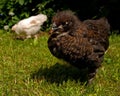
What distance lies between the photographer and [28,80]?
247 inches

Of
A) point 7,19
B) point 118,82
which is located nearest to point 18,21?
point 7,19

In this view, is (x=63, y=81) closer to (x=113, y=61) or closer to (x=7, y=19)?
(x=113, y=61)

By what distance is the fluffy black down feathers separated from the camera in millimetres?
5551

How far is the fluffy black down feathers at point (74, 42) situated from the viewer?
219 inches

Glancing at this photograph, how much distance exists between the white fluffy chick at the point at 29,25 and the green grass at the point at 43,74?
2.47 feet

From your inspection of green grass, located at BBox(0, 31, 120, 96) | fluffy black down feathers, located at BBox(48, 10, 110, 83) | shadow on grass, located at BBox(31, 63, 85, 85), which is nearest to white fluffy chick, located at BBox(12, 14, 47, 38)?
green grass, located at BBox(0, 31, 120, 96)

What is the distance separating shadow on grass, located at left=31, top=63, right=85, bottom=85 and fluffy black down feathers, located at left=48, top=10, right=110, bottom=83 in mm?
643

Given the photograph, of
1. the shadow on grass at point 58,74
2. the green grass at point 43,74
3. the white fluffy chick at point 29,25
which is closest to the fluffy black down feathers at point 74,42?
the green grass at point 43,74

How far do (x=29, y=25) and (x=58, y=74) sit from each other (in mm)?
2823

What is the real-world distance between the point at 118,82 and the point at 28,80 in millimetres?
1604

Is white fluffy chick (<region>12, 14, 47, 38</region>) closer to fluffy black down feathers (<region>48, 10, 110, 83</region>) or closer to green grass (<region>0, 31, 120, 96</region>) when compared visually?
green grass (<region>0, 31, 120, 96</region>)

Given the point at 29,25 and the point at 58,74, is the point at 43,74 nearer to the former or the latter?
the point at 58,74

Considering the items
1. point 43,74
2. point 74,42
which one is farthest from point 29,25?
point 74,42

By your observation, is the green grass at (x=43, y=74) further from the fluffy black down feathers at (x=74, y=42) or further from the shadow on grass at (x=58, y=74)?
the fluffy black down feathers at (x=74, y=42)
